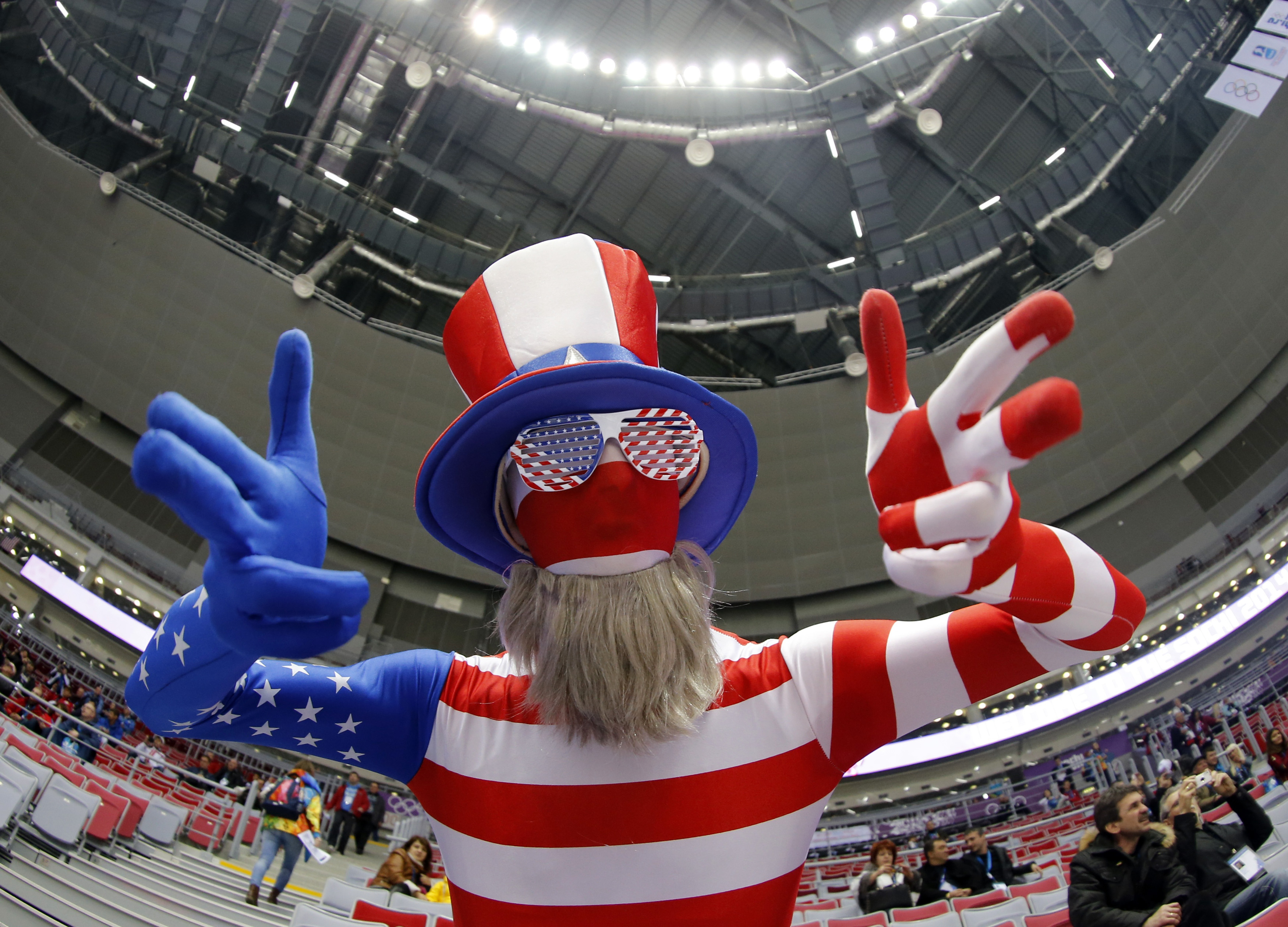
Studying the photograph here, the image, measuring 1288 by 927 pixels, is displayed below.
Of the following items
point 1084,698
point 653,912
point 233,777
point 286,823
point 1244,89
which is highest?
point 1244,89

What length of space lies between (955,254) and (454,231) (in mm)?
12919

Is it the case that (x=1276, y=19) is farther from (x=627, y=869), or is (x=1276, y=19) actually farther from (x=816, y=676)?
(x=627, y=869)

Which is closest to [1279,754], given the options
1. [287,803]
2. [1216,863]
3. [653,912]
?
[1216,863]

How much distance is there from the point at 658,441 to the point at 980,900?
487 cm

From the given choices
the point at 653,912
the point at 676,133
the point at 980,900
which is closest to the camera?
the point at 653,912

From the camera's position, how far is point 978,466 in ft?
3.77

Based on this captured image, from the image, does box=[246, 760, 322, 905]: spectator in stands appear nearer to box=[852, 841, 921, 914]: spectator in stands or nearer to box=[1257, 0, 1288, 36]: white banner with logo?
box=[852, 841, 921, 914]: spectator in stands

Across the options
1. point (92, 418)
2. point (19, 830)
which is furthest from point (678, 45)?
point (19, 830)

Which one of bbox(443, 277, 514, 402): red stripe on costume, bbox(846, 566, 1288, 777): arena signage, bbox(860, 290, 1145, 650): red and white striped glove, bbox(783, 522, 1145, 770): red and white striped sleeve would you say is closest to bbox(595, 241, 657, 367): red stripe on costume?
bbox(443, 277, 514, 402): red stripe on costume

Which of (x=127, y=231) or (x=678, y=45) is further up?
(x=678, y=45)

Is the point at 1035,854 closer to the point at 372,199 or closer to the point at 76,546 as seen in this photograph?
the point at 76,546

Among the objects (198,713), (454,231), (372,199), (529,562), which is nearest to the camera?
(198,713)

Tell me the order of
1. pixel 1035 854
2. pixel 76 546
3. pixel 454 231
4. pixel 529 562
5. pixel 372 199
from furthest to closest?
pixel 454 231
pixel 372 199
pixel 76 546
pixel 1035 854
pixel 529 562

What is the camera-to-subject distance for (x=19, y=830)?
4.66 metres
